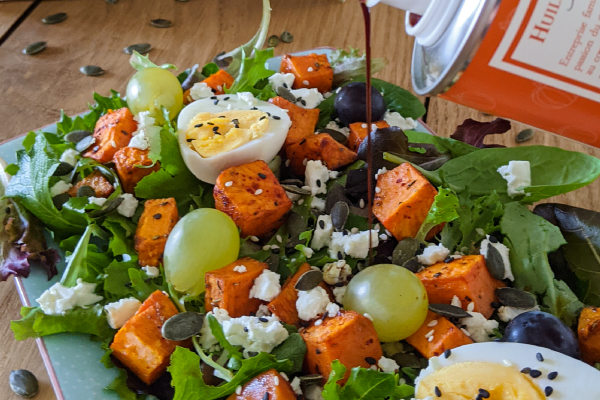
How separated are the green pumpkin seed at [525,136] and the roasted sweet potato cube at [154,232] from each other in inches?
52.6

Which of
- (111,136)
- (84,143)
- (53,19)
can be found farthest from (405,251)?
(53,19)

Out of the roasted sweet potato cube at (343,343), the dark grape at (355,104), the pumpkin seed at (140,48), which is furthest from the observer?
the pumpkin seed at (140,48)

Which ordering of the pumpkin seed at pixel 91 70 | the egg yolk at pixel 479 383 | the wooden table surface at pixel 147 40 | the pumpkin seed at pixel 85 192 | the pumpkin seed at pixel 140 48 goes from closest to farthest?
the egg yolk at pixel 479 383 → the pumpkin seed at pixel 85 192 → the wooden table surface at pixel 147 40 → the pumpkin seed at pixel 91 70 → the pumpkin seed at pixel 140 48

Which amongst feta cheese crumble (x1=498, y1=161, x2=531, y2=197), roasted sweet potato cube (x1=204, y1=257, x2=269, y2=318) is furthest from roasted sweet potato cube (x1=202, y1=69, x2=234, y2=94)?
feta cheese crumble (x1=498, y1=161, x2=531, y2=197)

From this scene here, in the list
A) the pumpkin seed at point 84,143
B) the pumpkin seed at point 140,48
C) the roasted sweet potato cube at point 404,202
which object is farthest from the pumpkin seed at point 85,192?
the pumpkin seed at point 140,48

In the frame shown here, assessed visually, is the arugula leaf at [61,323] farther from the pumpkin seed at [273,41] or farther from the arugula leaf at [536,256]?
the pumpkin seed at [273,41]

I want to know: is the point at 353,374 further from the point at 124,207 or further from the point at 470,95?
the point at 124,207

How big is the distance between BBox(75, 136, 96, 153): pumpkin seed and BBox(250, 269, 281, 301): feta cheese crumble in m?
0.71

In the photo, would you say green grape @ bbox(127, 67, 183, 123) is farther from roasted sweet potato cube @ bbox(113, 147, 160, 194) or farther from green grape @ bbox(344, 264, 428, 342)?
green grape @ bbox(344, 264, 428, 342)

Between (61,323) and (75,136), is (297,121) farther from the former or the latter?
(61,323)

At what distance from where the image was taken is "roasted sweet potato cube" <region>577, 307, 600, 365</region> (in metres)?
1.10

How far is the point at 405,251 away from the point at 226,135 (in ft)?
1.79

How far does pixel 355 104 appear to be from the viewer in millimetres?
1646

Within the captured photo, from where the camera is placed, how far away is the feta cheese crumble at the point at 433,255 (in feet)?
4.05
